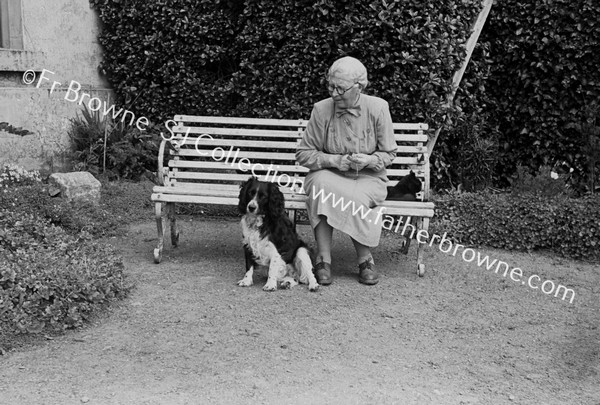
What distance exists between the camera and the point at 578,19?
7.93m

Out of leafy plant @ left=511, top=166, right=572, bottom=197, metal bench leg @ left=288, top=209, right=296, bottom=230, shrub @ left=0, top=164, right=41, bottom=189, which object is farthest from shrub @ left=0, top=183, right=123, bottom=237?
leafy plant @ left=511, top=166, right=572, bottom=197

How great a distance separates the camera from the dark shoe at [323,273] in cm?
570

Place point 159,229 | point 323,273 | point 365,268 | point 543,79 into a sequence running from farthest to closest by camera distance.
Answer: point 543,79 → point 159,229 → point 365,268 → point 323,273

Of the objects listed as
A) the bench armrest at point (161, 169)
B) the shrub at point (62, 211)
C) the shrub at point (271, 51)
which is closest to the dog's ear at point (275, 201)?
the bench armrest at point (161, 169)

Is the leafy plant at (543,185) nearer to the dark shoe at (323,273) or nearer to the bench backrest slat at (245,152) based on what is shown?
the bench backrest slat at (245,152)

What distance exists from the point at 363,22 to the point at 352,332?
13.3ft

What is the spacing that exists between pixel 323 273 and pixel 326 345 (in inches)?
52.7

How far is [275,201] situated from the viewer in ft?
18.2

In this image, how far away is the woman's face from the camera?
5664 millimetres

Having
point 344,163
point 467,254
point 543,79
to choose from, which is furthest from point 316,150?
point 543,79

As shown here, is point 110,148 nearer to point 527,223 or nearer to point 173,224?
point 173,224

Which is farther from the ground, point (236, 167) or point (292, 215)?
point (236, 167)

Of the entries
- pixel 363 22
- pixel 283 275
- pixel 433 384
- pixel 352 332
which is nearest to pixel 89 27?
pixel 363 22

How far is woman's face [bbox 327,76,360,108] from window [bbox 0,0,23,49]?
4.77 metres
